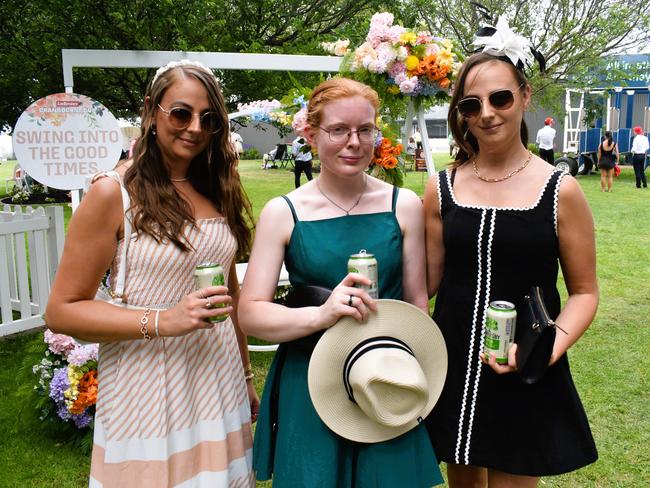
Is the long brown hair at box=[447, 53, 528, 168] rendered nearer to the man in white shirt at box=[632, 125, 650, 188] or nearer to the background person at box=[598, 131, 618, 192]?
the background person at box=[598, 131, 618, 192]

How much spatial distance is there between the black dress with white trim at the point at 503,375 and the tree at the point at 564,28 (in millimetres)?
15272

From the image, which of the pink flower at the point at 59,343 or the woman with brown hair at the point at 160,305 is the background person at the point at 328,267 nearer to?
the woman with brown hair at the point at 160,305

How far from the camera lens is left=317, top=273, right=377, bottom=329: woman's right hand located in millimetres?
1549

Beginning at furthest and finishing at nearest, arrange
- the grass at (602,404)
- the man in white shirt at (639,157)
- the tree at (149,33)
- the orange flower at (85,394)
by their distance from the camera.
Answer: the man in white shirt at (639,157)
the tree at (149,33)
the orange flower at (85,394)
the grass at (602,404)

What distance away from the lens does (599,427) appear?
3881 millimetres

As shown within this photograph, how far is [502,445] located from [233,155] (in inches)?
52.6

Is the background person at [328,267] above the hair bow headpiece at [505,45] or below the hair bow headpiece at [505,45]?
below

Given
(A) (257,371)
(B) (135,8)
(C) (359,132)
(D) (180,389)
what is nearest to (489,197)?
(C) (359,132)

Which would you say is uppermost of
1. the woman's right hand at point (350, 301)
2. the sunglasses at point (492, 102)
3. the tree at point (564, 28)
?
the tree at point (564, 28)

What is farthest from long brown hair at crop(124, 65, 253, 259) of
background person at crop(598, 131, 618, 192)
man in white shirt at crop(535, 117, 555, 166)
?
man in white shirt at crop(535, 117, 555, 166)

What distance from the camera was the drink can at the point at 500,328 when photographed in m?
1.63

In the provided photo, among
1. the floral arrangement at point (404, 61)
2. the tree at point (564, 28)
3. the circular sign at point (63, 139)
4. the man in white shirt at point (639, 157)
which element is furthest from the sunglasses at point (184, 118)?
the man in white shirt at point (639, 157)

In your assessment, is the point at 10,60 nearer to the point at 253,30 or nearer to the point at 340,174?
the point at 253,30

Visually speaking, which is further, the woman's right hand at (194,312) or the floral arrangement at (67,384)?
the floral arrangement at (67,384)
